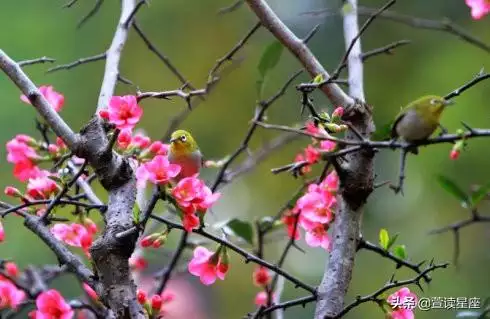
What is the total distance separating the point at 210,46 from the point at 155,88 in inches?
26.9

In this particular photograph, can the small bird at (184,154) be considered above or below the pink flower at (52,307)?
above

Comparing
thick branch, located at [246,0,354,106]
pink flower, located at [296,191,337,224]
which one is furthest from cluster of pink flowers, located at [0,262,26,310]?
thick branch, located at [246,0,354,106]

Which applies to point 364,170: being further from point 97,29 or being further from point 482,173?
point 97,29

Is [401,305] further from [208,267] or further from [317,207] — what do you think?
[208,267]

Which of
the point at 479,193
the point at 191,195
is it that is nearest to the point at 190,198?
the point at 191,195

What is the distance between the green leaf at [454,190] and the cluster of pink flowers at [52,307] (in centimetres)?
73

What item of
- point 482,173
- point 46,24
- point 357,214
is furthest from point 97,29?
point 357,214

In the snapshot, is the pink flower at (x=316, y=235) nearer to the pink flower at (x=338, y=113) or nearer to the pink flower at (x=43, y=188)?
the pink flower at (x=338, y=113)

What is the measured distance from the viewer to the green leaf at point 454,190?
132 centimetres

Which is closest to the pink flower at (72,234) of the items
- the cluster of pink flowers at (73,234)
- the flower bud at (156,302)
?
the cluster of pink flowers at (73,234)

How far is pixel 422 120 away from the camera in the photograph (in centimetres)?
108

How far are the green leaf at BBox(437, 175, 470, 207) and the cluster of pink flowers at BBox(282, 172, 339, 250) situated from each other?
20 cm

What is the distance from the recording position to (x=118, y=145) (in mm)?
1342

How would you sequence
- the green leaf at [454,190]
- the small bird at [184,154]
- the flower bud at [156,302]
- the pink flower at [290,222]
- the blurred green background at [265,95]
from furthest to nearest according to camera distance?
the blurred green background at [265,95], the pink flower at [290,222], the small bird at [184,154], the green leaf at [454,190], the flower bud at [156,302]
